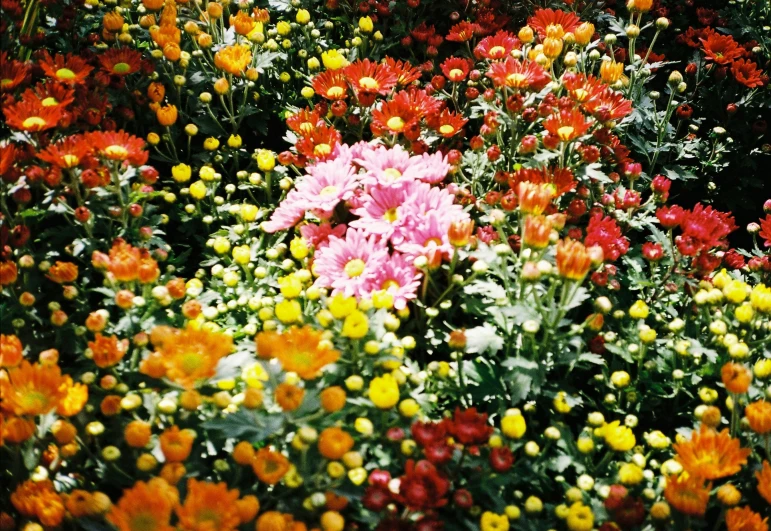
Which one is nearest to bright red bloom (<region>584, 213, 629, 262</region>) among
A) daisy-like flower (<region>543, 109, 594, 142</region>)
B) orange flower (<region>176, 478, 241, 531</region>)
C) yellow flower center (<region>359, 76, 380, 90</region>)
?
daisy-like flower (<region>543, 109, 594, 142</region>)

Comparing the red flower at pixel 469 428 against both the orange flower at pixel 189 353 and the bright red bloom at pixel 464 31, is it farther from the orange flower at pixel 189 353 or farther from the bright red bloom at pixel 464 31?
the bright red bloom at pixel 464 31

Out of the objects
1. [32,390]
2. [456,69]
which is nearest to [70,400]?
[32,390]

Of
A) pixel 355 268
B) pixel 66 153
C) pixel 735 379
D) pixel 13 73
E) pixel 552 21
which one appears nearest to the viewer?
pixel 735 379

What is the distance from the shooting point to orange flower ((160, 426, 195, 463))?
1295 mm

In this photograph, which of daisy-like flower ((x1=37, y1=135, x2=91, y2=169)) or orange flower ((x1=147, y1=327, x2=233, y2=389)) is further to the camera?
daisy-like flower ((x1=37, y1=135, x2=91, y2=169))

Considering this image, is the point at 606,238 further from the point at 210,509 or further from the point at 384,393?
the point at 210,509

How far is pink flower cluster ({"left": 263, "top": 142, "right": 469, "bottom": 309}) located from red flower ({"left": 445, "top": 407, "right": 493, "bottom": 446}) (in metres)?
0.46

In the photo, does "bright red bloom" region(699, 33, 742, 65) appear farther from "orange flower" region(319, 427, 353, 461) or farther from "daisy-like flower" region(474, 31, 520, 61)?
"orange flower" region(319, 427, 353, 461)

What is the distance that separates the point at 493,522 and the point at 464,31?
77.2 inches

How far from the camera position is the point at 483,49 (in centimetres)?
242

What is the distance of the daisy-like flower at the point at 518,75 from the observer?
85.7 inches

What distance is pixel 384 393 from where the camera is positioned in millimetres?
1406

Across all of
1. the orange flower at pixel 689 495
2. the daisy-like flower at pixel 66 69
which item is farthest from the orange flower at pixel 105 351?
the orange flower at pixel 689 495

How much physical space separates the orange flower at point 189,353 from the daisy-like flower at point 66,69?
3.50ft
